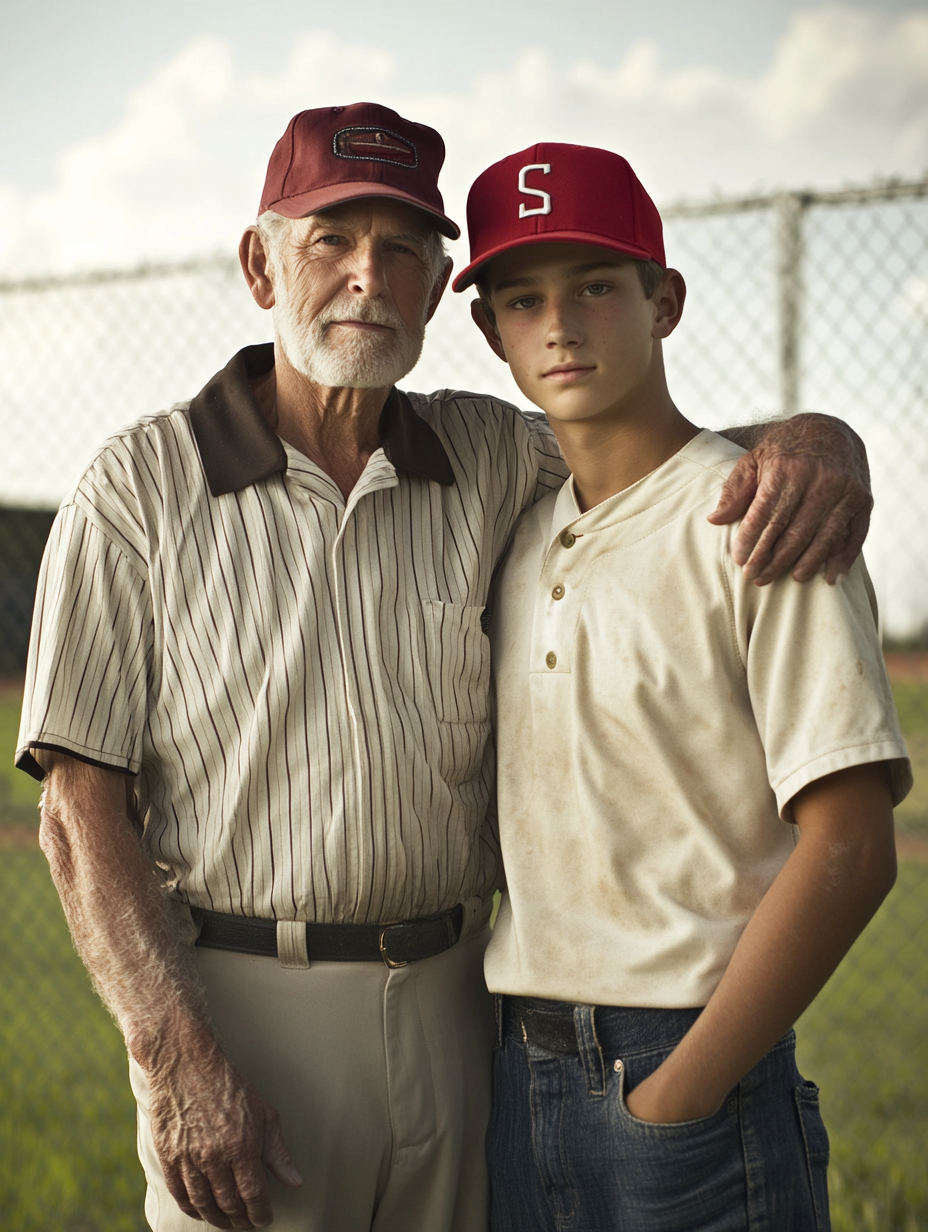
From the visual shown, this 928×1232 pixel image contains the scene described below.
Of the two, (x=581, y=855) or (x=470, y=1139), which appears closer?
(x=581, y=855)

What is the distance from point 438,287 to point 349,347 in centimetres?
32

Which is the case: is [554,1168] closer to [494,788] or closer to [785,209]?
[494,788]

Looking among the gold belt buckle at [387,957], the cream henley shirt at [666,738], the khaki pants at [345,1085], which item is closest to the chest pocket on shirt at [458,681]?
the cream henley shirt at [666,738]

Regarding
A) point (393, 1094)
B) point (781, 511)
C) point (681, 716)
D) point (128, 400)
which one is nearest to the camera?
point (781, 511)

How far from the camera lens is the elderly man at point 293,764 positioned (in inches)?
67.9

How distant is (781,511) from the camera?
1.53m

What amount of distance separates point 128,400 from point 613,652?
8.30 feet

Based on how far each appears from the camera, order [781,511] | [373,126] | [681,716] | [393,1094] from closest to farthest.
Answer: [781,511]
[681,716]
[393,1094]
[373,126]

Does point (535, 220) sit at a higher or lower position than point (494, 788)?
higher

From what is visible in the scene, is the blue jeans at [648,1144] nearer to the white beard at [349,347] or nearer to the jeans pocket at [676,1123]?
the jeans pocket at [676,1123]

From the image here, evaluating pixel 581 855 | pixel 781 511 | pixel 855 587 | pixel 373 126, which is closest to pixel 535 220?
pixel 373 126

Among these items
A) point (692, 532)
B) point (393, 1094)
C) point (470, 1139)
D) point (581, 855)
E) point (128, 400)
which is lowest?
point (470, 1139)

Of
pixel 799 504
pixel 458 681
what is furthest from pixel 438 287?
pixel 799 504

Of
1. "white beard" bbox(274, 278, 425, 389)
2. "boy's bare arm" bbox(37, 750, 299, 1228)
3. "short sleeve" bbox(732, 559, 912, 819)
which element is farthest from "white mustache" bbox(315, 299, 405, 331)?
"boy's bare arm" bbox(37, 750, 299, 1228)
